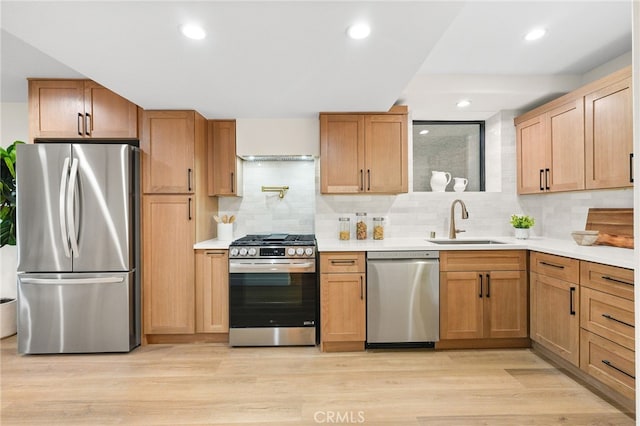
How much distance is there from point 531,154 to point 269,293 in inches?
113

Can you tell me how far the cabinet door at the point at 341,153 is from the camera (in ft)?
10.8

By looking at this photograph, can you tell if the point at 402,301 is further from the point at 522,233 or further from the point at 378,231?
the point at 522,233

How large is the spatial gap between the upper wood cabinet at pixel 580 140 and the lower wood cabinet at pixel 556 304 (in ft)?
2.19

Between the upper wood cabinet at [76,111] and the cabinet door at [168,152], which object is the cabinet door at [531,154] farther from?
the upper wood cabinet at [76,111]

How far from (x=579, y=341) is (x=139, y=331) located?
3.54 m

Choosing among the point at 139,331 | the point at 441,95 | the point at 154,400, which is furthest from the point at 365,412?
the point at 441,95

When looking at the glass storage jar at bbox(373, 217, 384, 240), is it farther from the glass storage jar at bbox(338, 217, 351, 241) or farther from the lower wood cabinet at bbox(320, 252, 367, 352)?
the lower wood cabinet at bbox(320, 252, 367, 352)

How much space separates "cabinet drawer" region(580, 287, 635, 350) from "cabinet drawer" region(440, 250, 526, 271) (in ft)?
2.06

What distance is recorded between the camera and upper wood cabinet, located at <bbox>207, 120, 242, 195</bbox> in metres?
3.48

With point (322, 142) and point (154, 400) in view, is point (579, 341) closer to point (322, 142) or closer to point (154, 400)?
point (322, 142)

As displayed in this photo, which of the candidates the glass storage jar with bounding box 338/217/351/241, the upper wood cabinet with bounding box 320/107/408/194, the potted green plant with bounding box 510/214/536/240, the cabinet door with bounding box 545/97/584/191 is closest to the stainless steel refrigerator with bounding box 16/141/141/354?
the upper wood cabinet with bounding box 320/107/408/194

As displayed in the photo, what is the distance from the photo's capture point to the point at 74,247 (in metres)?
2.82

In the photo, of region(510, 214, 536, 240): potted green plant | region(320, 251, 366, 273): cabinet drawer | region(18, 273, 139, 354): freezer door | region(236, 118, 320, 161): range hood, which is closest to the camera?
region(18, 273, 139, 354): freezer door

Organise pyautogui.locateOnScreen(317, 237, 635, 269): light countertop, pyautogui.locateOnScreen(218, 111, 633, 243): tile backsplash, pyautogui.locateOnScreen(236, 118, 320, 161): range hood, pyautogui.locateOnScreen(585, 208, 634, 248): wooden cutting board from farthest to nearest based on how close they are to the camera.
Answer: pyautogui.locateOnScreen(218, 111, 633, 243): tile backsplash, pyautogui.locateOnScreen(236, 118, 320, 161): range hood, pyautogui.locateOnScreen(585, 208, 634, 248): wooden cutting board, pyautogui.locateOnScreen(317, 237, 635, 269): light countertop
